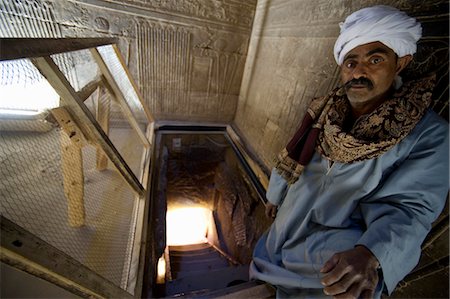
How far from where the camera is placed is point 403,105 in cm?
100

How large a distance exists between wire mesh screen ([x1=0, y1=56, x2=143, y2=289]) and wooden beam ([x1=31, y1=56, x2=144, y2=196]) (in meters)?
0.13

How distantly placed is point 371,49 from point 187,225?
20.2ft

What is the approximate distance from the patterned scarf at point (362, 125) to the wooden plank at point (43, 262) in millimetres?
1318

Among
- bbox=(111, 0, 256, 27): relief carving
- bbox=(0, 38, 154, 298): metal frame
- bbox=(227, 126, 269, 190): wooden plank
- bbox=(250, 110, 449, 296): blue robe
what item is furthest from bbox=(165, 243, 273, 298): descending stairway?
bbox=(111, 0, 256, 27): relief carving

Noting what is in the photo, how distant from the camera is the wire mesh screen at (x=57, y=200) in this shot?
1.30 m

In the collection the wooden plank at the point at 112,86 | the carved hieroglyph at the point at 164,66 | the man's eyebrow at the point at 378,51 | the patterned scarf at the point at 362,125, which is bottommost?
the patterned scarf at the point at 362,125

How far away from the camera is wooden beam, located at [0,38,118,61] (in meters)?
0.75

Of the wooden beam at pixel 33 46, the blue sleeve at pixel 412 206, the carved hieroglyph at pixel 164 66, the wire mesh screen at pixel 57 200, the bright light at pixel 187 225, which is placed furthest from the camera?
the bright light at pixel 187 225

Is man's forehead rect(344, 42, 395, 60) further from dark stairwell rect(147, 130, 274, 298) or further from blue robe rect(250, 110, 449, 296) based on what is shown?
dark stairwell rect(147, 130, 274, 298)

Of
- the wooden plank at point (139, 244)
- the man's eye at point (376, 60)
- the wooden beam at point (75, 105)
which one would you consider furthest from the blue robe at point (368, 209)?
the wooden beam at point (75, 105)

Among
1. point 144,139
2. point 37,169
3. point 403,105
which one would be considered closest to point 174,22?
point 144,139

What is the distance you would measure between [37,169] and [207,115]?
299 centimetres

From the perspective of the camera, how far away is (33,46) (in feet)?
3.02

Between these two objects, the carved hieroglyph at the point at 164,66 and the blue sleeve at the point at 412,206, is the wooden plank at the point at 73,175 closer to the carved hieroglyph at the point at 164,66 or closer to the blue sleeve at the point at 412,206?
the blue sleeve at the point at 412,206
